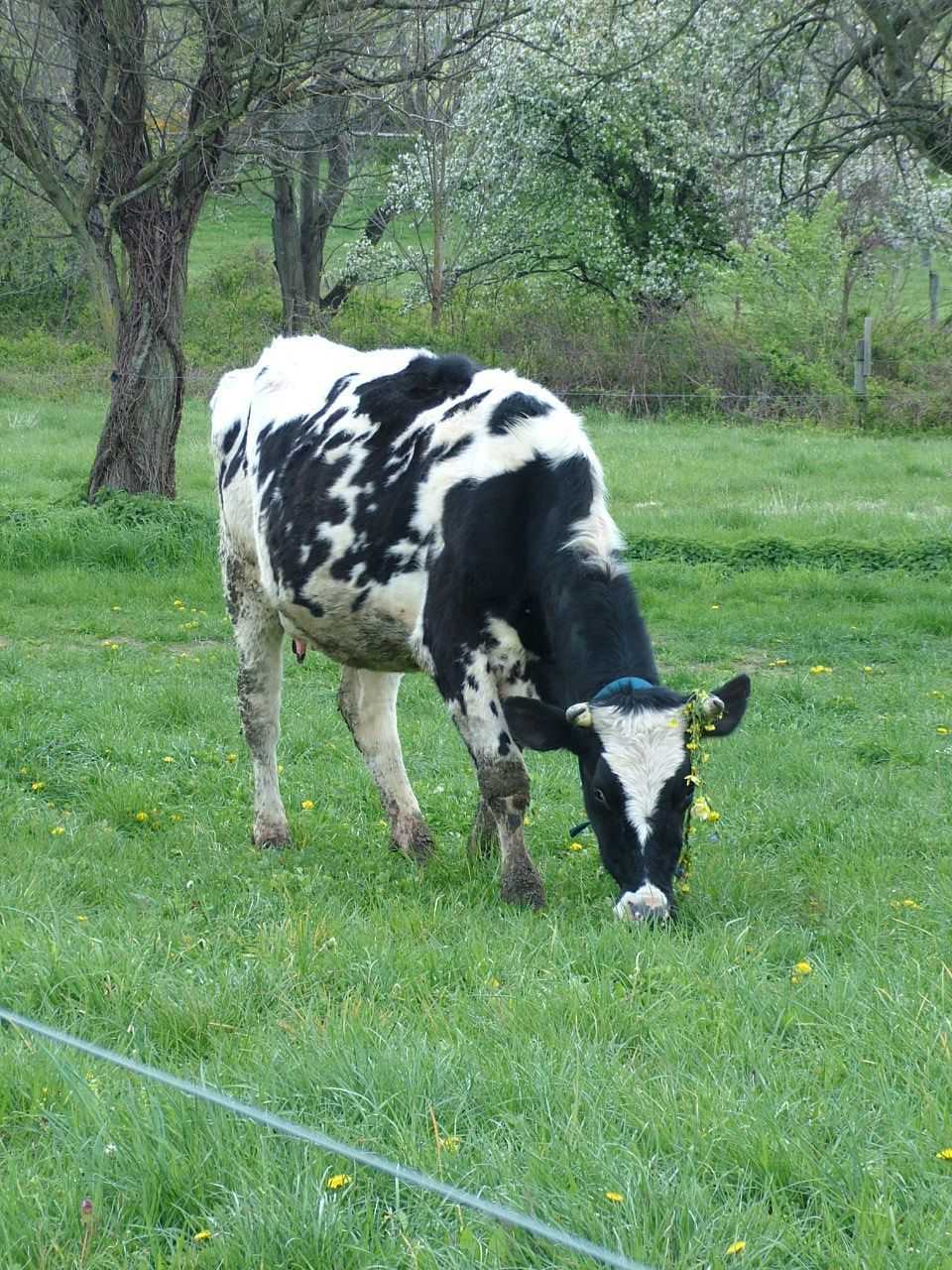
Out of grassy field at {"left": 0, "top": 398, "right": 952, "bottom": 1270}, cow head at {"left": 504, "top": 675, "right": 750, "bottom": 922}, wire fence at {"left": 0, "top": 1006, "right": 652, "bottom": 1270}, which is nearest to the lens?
wire fence at {"left": 0, "top": 1006, "right": 652, "bottom": 1270}

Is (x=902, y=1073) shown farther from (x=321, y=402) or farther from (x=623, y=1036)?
(x=321, y=402)

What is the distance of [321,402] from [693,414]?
18997 mm

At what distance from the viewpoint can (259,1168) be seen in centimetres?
287

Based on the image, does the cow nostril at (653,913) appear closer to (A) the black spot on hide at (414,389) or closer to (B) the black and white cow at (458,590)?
(B) the black and white cow at (458,590)

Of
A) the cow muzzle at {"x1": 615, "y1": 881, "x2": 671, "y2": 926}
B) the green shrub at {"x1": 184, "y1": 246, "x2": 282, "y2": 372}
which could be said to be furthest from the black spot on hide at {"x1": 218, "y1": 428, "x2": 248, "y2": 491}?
the green shrub at {"x1": 184, "y1": 246, "x2": 282, "y2": 372}

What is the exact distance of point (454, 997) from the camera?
399cm

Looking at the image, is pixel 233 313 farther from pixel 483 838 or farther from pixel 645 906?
pixel 645 906

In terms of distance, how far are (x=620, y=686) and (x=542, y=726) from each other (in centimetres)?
34

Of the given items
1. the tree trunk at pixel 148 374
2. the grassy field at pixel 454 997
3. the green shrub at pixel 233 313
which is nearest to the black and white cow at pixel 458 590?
the grassy field at pixel 454 997

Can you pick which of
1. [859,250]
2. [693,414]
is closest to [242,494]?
[693,414]

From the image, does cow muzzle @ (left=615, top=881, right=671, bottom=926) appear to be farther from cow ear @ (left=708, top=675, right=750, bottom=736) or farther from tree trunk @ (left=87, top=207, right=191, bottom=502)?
tree trunk @ (left=87, top=207, right=191, bottom=502)

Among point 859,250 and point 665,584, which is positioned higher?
point 859,250

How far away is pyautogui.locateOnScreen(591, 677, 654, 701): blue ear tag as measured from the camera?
207 inches

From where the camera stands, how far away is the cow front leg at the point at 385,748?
668 cm
